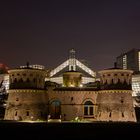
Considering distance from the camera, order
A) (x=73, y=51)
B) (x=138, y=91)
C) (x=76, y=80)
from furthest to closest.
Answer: (x=138, y=91) < (x=73, y=51) < (x=76, y=80)

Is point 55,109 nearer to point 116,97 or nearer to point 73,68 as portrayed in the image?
point 116,97

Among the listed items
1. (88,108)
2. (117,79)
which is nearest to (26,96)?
(88,108)

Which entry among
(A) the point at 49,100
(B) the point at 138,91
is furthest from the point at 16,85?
(B) the point at 138,91

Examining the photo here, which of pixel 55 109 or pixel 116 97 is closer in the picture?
pixel 116 97

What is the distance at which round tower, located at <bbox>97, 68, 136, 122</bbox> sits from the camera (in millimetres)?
82312

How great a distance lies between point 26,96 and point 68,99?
7.35 metres

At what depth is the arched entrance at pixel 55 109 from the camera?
85125 millimetres

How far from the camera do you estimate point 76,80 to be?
9088 centimetres

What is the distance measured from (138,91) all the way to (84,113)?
54.1 meters

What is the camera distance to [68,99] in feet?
277
